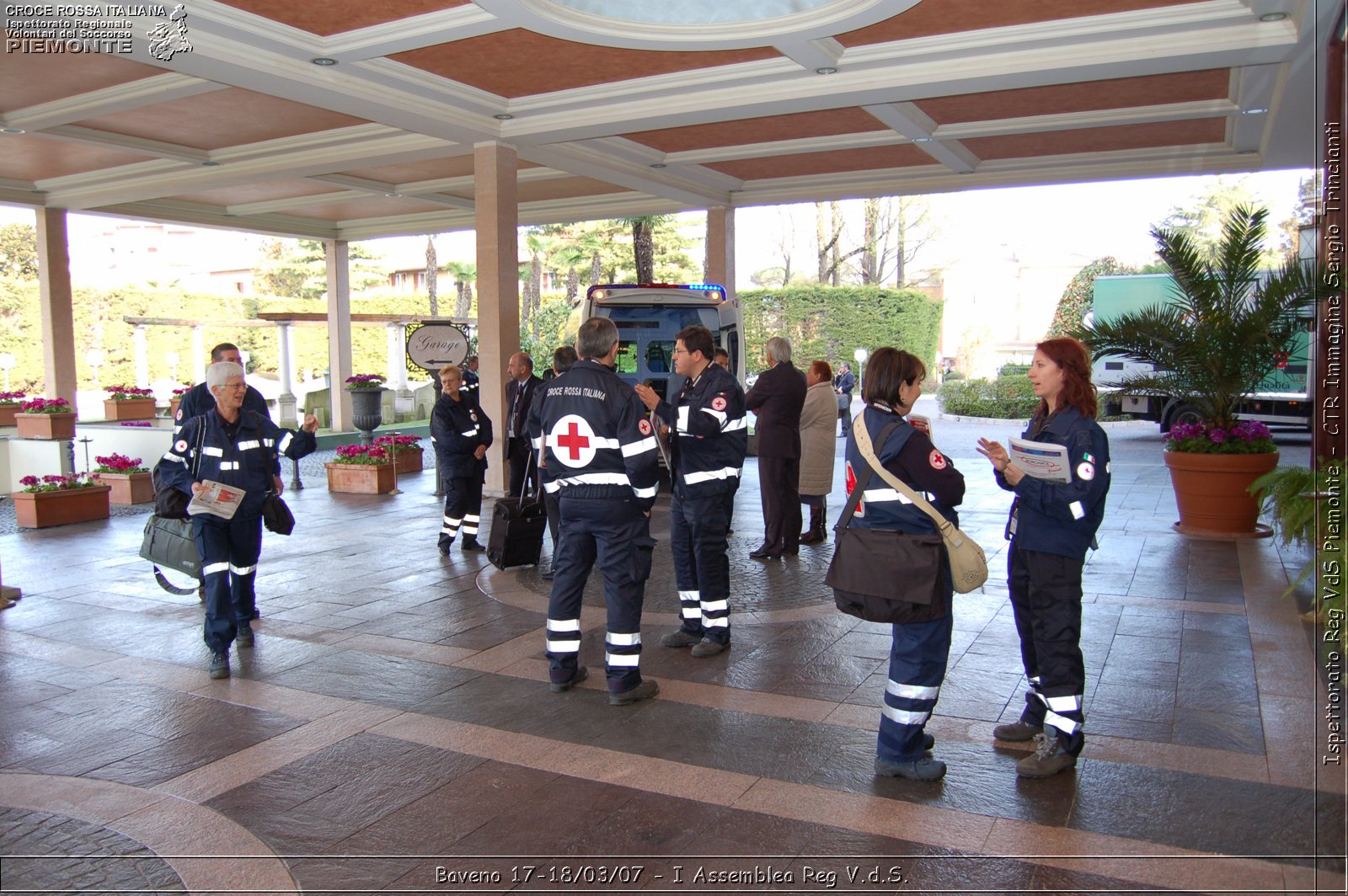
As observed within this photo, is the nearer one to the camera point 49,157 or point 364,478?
point 364,478

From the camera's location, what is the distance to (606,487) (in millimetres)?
4840

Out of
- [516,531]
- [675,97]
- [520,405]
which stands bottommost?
[516,531]

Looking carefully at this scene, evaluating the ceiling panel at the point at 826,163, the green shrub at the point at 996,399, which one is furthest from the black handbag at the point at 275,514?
the green shrub at the point at 996,399

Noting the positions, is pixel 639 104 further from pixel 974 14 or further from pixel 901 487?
pixel 901 487

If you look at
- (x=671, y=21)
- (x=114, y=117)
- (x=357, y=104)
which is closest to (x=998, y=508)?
(x=671, y=21)

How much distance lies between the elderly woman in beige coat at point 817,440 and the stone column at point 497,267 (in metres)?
4.49

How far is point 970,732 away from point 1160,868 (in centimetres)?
128

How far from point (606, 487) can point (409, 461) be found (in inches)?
426

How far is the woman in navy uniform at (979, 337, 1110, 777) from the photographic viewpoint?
3980 mm

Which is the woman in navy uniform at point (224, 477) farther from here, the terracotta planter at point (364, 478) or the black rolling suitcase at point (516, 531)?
the terracotta planter at point (364, 478)

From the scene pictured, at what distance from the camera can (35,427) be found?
1488 centimetres

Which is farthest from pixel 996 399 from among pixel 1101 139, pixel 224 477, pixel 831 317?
pixel 224 477

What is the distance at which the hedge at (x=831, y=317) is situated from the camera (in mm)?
33062

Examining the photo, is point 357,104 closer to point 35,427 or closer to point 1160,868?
point 35,427
